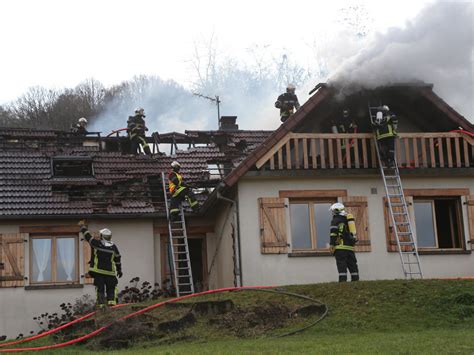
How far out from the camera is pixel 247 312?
14.3 metres

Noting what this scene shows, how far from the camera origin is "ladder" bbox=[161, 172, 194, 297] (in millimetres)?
19688

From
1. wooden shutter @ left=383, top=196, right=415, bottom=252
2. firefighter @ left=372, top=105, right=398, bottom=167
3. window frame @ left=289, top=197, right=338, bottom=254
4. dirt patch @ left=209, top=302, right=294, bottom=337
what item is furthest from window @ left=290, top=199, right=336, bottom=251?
dirt patch @ left=209, top=302, right=294, bottom=337

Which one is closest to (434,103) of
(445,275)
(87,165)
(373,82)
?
(373,82)

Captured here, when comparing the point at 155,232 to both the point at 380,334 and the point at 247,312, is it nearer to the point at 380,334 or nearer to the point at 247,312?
the point at 247,312

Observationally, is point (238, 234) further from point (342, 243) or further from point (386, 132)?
point (386, 132)

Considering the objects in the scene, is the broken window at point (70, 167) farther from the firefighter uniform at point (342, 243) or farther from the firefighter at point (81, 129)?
the firefighter uniform at point (342, 243)

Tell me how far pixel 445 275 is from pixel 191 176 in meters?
7.11

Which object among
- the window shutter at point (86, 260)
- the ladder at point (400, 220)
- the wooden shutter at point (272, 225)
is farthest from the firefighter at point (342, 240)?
the window shutter at point (86, 260)

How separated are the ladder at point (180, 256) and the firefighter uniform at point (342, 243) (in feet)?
12.3

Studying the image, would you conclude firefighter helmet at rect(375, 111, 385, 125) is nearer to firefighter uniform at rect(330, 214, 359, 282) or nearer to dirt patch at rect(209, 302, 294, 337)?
firefighter uniform at rect(330, 214, 359, 282)

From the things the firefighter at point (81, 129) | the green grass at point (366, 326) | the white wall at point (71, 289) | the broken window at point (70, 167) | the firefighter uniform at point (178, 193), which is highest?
the firefighter at point (81, 129)

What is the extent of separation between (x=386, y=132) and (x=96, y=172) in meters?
7.88

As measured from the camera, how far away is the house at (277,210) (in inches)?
752

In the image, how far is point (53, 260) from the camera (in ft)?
68.3
